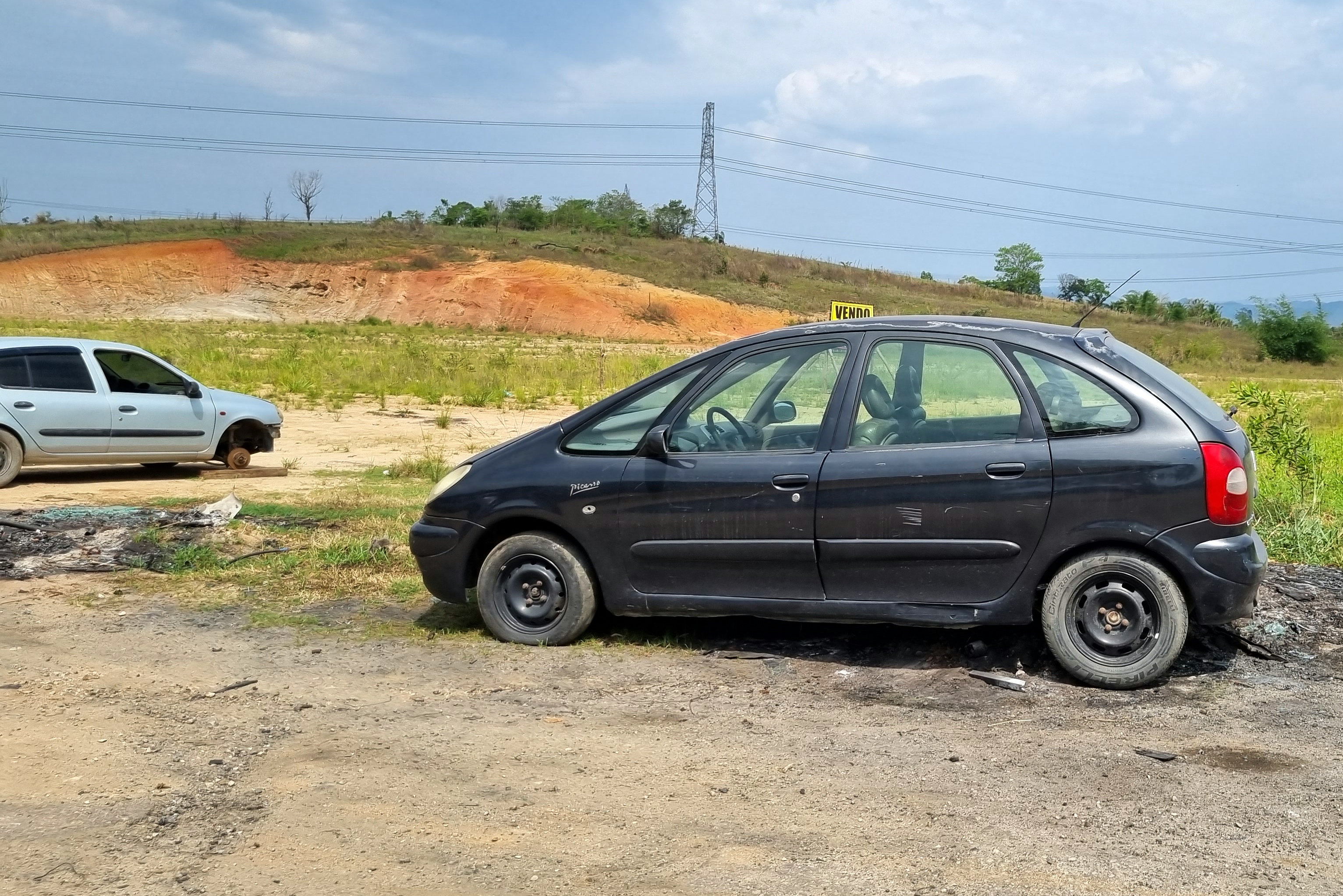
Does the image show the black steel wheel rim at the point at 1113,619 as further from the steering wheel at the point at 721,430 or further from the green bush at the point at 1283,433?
the green bush at the point at 1283,433

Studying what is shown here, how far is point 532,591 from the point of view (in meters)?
6.76

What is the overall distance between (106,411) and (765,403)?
31.1 feet

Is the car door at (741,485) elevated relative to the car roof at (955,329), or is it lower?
lower

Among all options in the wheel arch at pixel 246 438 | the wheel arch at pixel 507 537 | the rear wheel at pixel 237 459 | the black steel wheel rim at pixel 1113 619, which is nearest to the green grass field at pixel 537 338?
the black steel wheel rim at pixel 1113 619

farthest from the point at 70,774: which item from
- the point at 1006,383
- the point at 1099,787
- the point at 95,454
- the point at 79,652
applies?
the point at 95,454

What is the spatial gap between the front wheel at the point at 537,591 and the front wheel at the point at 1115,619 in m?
2.39

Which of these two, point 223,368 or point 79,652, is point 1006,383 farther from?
point 223,368

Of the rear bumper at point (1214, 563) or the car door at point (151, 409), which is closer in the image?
the rear bumper at point (1214, 563)

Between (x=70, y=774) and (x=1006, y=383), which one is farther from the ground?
(x=1006, y=383)

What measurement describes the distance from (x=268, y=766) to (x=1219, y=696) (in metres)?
4.24

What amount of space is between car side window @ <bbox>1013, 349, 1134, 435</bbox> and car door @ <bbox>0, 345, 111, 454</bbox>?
10747 millimetres

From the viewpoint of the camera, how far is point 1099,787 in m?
4.64

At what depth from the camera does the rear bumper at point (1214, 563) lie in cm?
559

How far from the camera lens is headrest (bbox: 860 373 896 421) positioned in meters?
6.20
